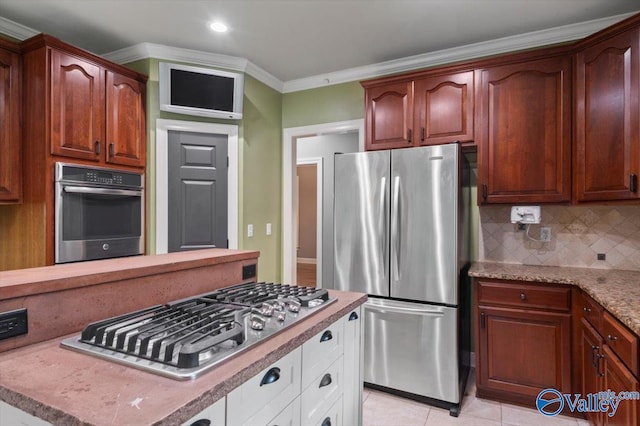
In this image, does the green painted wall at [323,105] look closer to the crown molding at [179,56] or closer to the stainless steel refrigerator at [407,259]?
the crown molding at [179,56]

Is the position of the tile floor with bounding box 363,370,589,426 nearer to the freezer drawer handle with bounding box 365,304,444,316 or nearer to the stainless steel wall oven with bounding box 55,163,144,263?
the freezer drawer handle with bounding box 365,304,444,316

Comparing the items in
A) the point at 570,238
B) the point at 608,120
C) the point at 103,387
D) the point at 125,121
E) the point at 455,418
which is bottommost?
the point at 455,418

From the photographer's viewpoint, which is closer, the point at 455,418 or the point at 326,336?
the point at 326,336

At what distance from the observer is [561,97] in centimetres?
246

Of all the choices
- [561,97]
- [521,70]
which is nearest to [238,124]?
[521,70]

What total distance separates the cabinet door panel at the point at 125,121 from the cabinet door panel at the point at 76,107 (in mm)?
64

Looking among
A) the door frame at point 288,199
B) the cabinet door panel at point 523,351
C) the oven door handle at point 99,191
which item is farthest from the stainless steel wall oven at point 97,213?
the cabinet door panel at point 523,351

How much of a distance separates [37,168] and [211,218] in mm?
1259

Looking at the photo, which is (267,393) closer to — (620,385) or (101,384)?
(101,384)

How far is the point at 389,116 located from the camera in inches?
A: 116

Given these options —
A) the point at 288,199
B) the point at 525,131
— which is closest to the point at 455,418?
the point at 525,131

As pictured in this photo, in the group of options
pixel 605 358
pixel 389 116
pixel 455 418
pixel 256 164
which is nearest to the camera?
pixel 605 358

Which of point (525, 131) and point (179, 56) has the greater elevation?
point (179, 56)

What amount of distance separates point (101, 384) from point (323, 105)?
10.6 feet
